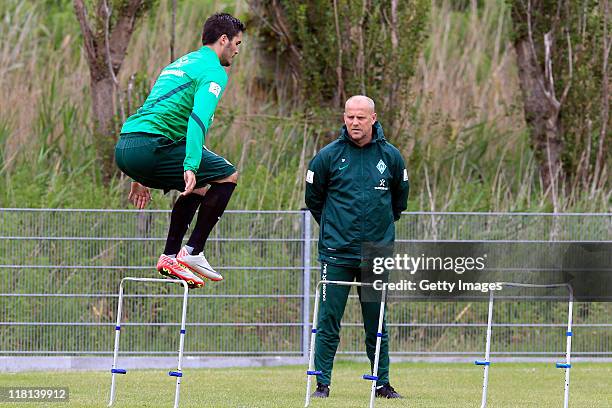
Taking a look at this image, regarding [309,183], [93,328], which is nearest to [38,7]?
[93,328]

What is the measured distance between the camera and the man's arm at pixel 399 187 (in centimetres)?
878

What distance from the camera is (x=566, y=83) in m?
15.9

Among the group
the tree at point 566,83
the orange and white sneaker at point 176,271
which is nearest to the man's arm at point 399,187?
the orange and white sneaker at point 176,271

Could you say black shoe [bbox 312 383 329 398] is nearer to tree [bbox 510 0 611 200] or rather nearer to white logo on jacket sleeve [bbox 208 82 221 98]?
white logo on jacket sleeve [bbox 208 82 221 98]

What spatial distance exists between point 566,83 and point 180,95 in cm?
971

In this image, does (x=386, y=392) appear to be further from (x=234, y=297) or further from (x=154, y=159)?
(x=234, y=297)

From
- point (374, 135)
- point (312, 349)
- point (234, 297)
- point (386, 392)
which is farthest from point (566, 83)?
point (312, 349)

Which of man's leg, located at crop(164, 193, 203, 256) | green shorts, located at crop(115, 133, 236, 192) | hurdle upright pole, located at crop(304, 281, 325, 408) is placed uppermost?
green shorts, located at crop(115, 133, 236, 192)

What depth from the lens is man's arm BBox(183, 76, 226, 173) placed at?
6965 mm

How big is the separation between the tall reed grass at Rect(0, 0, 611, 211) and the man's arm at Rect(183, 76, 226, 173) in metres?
6.55

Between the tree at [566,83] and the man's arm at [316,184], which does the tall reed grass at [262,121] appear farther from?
the man's arm at [316,184]

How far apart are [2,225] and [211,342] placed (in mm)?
2455

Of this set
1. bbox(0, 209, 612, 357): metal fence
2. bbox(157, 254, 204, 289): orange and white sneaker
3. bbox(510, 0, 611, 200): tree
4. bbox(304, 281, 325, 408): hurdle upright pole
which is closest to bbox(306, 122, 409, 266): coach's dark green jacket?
bbox(304, 281, 325, 408): hurdle upright pole

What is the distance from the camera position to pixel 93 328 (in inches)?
491
